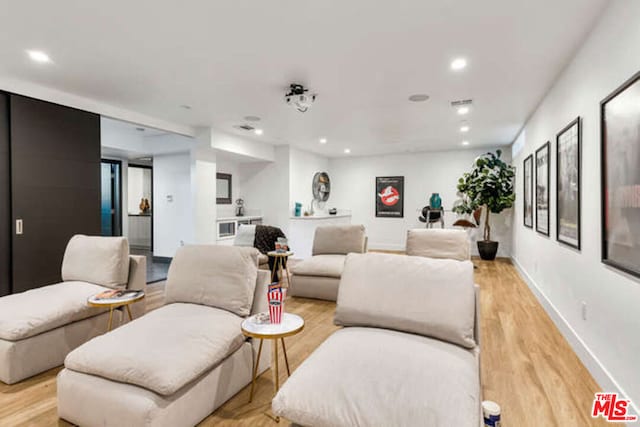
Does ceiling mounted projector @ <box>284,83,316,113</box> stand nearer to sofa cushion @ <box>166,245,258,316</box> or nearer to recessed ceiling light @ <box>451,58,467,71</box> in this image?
recessed ceiling light @ <box>451,58,467,71</box>

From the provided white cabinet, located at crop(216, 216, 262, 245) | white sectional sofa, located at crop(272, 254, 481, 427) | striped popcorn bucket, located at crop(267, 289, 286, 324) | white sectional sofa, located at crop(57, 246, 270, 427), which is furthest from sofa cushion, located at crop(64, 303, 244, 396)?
white cabinet, located at crop(216, 216, 262, 245)

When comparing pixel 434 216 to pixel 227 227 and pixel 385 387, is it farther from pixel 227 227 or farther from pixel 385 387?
pixel 385 387

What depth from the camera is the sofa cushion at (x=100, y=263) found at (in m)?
2.96

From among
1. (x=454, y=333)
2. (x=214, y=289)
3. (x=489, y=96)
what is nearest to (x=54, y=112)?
(x=214, y=289)

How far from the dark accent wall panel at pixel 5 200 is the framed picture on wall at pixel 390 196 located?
7.18 meters

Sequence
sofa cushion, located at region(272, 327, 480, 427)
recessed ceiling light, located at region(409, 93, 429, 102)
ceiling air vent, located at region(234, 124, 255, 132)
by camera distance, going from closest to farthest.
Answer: sofa cushion, located at region(272, 327, 480, 427) → recessed ceiling light, located at region(409, 93, 429, 102) → ceiling air vent, located at region(234, 124, 255, 132)

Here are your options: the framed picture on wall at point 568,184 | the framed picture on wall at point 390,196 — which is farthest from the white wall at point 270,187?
the framed picture on wall at point 568,184

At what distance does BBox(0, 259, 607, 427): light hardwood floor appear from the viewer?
6.27 feet

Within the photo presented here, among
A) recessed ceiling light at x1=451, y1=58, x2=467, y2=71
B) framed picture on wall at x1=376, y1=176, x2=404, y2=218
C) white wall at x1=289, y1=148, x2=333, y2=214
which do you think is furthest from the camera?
framed picture on wall at x1=376, y1=176, x2=404, y2=218

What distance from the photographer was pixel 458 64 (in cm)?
318

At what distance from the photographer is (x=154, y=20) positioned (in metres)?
2.45

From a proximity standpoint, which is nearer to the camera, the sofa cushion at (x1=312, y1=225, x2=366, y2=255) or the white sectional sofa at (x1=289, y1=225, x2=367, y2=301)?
the white sectional sofa at (x1=289, y1=225, x2=367, y2=301)

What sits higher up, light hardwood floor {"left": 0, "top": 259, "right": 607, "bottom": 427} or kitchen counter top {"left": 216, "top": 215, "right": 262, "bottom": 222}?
kitchen counter top {"left": 216, "top": 215, "right": 262, "bottom": 222}

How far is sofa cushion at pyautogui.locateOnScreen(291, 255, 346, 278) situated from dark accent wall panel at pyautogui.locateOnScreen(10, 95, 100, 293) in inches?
110
